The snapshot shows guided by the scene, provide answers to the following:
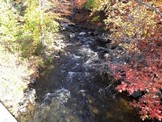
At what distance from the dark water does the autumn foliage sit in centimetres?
101

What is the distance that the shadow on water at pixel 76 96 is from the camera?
9919 mm

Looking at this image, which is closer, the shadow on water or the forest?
the forest

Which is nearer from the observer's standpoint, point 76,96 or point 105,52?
point 76,96

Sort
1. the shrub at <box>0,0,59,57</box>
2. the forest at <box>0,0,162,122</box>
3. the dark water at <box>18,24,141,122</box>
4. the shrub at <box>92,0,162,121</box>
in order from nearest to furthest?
the shrub at <box>92,0,162,121</box>, the forest at <box>0,0,162,122</box>, the dark water at <box>18,24,141,122</box>, the shrub at <box>0,0,59,57</box>

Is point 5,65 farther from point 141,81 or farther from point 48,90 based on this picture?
point 141,81

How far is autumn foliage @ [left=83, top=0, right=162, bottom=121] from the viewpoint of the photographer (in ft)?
22.8

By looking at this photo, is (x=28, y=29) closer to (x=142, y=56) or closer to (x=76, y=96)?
(x=76, y=96)

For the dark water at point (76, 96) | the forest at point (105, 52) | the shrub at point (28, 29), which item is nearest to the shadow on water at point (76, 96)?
the dark water at point (76, 96)

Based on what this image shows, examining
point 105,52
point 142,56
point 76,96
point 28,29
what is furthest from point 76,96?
point 105,52

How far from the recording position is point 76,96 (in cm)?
1136

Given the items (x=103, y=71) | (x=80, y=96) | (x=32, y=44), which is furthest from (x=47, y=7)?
(x=80, y=96)

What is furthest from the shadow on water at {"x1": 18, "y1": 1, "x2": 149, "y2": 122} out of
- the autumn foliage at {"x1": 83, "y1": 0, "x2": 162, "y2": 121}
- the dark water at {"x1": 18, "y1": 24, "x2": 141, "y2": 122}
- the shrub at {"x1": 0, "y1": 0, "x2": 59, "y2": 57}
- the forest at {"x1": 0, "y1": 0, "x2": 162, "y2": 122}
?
the shrub at {"x1": 0, "y1": 0, "x2": 59, "y2": 57}

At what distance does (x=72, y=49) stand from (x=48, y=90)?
19.9 ft

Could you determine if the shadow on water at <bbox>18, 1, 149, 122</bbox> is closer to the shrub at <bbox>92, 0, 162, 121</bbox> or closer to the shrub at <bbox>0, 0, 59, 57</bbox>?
the shrub at <bbox>92, 0, 162, 121</bbox>
